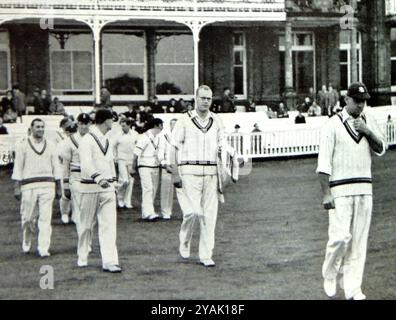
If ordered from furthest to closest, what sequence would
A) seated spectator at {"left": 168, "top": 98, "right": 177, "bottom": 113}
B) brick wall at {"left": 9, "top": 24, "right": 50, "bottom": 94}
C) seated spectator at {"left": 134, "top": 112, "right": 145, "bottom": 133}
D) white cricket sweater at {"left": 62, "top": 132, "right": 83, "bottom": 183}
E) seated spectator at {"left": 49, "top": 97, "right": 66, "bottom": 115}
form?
brick wall at {"left": 9, "top": 24, "right": 50, "bottom": 94}, seated spectator at {"left": 168, "top": 98, "right": 177, "bottom": 113}, seated spectator at {"left": 49, "top": 97, "right": 66, "bottom": 115}, seated spectator at {"left": 134, "top": 112, "right": 145, "bottom": 133}, white cricket sweater at {"left": 62, "top": 132, "right": 83, "bottom": 183}

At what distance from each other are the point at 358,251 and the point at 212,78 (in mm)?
14415

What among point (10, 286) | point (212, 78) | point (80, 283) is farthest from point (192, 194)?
point (212, 78)

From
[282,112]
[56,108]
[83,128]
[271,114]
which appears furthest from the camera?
[271,114]

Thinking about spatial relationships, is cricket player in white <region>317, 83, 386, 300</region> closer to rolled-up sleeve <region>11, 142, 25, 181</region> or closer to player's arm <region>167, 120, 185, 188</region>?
player's arm <region>167, 120, 185, 188</region>

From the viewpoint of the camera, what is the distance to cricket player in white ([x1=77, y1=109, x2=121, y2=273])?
6.80 meters

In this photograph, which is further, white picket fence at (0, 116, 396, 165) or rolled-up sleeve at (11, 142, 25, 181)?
white picket fence at (0, 116, 396, 165)

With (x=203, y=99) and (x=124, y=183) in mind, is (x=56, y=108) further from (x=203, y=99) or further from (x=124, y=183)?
(x=203, y=99)

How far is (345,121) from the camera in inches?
225

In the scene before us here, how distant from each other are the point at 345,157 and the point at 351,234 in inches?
21.0

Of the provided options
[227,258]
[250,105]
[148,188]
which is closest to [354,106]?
[227,258]

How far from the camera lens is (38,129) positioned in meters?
7.56

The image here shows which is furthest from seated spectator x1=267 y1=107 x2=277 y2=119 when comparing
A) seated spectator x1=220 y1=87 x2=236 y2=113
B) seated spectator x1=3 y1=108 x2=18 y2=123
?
seated spectator x1=3 y1=108 x2=18 y2=123

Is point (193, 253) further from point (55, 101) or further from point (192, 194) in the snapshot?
point (55, 101)

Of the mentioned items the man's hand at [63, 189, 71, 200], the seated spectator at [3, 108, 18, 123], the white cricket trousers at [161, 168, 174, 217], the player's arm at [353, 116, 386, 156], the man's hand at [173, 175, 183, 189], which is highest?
the seated spectator at [3, 108, 18, 123]
